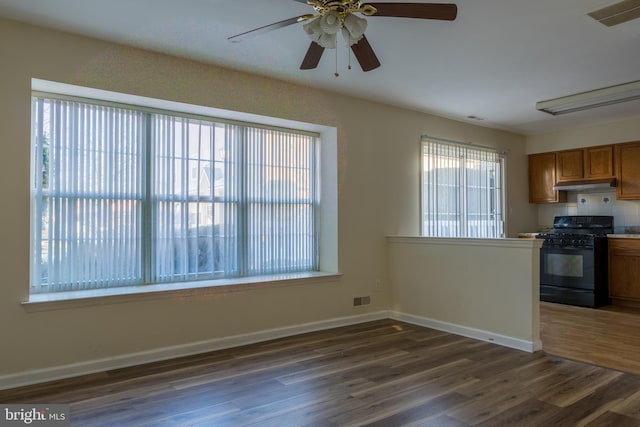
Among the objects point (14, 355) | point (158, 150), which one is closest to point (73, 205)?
point (158, 150)

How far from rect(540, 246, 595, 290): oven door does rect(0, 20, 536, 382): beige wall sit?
209 centimetres

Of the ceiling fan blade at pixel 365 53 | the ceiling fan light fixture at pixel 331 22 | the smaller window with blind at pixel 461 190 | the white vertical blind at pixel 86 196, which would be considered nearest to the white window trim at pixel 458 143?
the smaller window with blind at pixel 461 190

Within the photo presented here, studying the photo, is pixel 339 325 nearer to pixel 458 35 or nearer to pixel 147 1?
pixel 458 35

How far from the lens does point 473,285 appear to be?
171 inches

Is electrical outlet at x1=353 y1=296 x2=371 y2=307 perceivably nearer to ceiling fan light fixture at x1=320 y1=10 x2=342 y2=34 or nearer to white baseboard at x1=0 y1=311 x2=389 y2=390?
white baseboard at x1=0 y1=311 x2=389 y2=390

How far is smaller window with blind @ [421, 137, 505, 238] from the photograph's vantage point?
5668 mm

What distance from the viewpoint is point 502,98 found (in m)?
5.00

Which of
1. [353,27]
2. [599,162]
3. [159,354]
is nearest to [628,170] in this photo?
[599,162]

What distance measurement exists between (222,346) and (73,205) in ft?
5.61

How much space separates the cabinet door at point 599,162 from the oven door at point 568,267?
45.6 inches

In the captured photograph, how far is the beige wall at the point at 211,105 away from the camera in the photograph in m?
3.11

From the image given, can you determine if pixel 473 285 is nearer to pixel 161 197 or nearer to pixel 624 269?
pixel 624 269

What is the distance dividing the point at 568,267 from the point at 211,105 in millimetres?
5065

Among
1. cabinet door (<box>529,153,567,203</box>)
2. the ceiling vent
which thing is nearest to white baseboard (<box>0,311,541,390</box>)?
the ceiling vent
